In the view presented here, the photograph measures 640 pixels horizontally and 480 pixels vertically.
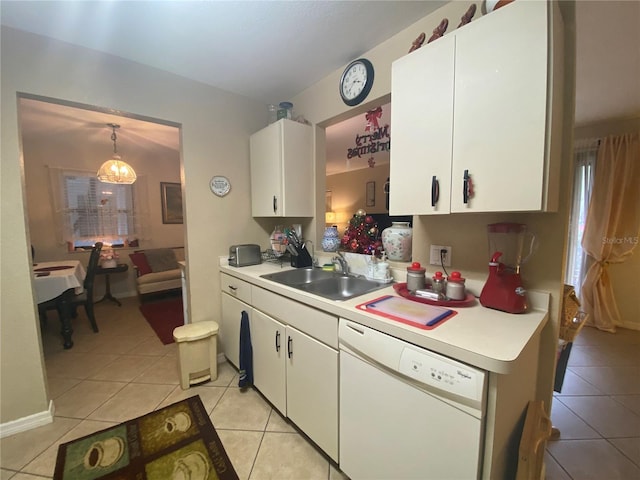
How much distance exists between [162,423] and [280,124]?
7.27 ft

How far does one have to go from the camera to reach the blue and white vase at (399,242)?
5.22 ft

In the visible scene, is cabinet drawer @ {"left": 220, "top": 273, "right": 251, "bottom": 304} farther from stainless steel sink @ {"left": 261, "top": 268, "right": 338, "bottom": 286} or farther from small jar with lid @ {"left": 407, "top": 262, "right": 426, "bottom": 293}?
small jar with lid @ {"left": 407, "top": 262, "right": 426, "bottom": 293}

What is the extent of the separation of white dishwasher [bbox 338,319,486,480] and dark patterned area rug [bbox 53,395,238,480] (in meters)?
0.73

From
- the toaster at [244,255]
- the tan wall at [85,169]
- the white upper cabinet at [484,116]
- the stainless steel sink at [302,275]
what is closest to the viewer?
the white upper cabinet at [484,116]

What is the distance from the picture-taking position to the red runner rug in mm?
2876

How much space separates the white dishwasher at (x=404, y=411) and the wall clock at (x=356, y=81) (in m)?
1.50

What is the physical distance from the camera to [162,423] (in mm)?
1593

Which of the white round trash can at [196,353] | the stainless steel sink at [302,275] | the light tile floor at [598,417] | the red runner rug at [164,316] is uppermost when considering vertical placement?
the stainless steel sink at [302,275]

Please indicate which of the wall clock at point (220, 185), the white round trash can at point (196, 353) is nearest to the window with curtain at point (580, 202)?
the wall clock at point (220, 185)

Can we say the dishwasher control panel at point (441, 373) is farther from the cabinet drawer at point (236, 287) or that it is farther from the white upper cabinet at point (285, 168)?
the white upper cabinet at point (285, 168)

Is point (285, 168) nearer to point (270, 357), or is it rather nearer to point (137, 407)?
point (270, 357)

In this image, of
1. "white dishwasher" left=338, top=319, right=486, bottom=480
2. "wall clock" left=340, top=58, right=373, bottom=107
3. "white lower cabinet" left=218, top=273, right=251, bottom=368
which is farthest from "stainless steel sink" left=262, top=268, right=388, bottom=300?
"wall clock" left=340, top=58, right=373, bottom=107

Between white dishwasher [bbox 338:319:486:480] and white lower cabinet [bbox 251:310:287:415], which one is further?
white lower cabinet [bbox 251:310:287:415]

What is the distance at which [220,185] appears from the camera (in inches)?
88.5
